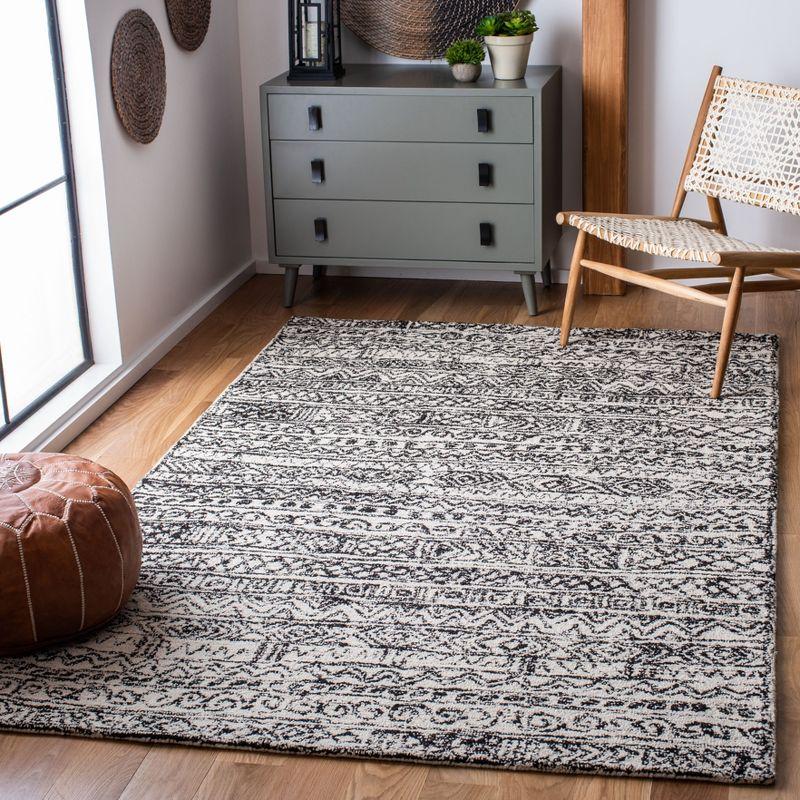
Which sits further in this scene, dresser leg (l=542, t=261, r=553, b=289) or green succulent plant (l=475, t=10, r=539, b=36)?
dresser leg (l=542, t=261, r=553, b=289)

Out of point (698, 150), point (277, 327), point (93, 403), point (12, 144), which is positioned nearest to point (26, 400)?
point (93, 403)

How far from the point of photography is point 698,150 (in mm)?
3609

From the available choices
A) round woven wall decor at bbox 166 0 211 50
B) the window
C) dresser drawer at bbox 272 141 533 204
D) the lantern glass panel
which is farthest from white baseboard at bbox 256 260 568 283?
the window

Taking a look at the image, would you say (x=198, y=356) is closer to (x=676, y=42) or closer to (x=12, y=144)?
(x=12, y=144)

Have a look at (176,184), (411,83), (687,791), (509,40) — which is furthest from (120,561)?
(509,40)

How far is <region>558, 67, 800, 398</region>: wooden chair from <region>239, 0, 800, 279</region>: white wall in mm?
200

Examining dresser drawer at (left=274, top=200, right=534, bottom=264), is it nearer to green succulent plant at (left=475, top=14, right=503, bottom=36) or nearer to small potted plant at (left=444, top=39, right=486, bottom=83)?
small potted plant at (left=444, top=39, right=486, bottom=83)

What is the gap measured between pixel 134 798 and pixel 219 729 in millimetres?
181

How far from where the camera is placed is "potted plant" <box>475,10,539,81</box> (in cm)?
362

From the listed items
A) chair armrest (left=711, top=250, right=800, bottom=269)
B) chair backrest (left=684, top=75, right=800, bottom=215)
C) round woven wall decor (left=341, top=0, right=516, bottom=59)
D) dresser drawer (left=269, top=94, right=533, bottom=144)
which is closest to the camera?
chair armrest (left=711, top=250, right=800, bottom=269)

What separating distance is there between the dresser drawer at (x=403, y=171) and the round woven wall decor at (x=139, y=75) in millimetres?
462

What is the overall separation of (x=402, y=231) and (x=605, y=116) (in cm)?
76

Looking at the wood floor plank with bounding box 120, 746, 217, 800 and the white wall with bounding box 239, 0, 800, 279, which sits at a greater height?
the white wall with bounding box 239, 0, 800, 279

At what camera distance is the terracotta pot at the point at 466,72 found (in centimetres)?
366
